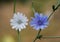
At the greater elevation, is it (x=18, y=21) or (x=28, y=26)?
(x=18, y=21)

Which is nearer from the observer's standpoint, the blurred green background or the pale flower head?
the pale flower head

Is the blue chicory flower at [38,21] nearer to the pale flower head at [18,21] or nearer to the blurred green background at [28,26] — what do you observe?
the pale flower head at [18,21]

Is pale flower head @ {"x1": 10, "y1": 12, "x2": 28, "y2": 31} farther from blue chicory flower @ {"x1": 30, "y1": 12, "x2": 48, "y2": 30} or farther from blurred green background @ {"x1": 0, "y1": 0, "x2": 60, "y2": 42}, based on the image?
blurred green background @ {"x1": 0, "y1": 0, "x2": 60, "y2": 42}

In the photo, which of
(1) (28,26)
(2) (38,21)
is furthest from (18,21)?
(1) (28,26)

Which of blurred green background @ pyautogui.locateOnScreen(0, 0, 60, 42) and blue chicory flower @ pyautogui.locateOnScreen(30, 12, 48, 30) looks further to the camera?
blurred green background @ pyautogui.locateOnScreen(0, 0, 60, 42)

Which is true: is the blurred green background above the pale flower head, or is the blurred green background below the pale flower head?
below

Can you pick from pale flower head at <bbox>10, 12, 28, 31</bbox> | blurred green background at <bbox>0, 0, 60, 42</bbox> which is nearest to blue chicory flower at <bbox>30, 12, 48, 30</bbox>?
pale flower head at <bbox>10, 12, 28, 31</bbox>

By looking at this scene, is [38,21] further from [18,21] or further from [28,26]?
[28,26]

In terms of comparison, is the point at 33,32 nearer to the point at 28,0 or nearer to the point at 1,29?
the point at 1,29

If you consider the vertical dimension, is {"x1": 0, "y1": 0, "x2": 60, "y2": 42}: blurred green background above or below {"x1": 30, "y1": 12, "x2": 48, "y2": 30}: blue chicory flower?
below

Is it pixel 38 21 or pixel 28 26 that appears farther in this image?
pixel 28 26

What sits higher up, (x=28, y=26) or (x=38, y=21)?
(x=38, y=21)
